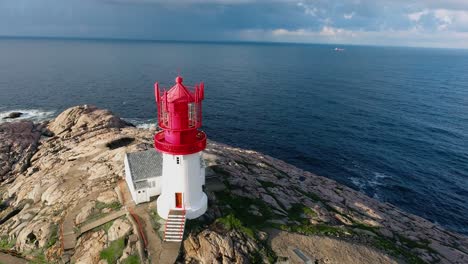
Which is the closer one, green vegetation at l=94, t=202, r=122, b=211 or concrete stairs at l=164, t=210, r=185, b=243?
concrete stairs at l=164, t=210, r=185, b=243

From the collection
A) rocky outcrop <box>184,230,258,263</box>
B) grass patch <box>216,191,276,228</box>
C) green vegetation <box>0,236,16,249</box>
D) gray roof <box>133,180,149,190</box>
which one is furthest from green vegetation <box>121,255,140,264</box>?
green vegetation <box>0,236,16,249</box>

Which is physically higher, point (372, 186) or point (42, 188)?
point (42, 188)

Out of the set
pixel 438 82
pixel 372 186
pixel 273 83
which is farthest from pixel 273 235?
pixel 438 82

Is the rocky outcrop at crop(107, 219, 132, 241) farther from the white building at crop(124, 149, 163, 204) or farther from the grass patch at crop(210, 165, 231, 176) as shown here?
Answer: the grass patch at crop(210, 165, 231, 176)

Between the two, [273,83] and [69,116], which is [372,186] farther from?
[273,83]

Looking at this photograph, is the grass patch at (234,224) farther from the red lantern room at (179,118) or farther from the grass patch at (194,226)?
the red lantern room at (179,118)

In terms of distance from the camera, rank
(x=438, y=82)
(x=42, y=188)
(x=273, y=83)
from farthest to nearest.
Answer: (x=438, y=82) → (x=273, y=83) → (x=42, y=188)

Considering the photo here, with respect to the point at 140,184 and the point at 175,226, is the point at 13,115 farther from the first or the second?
the point at 175,226
